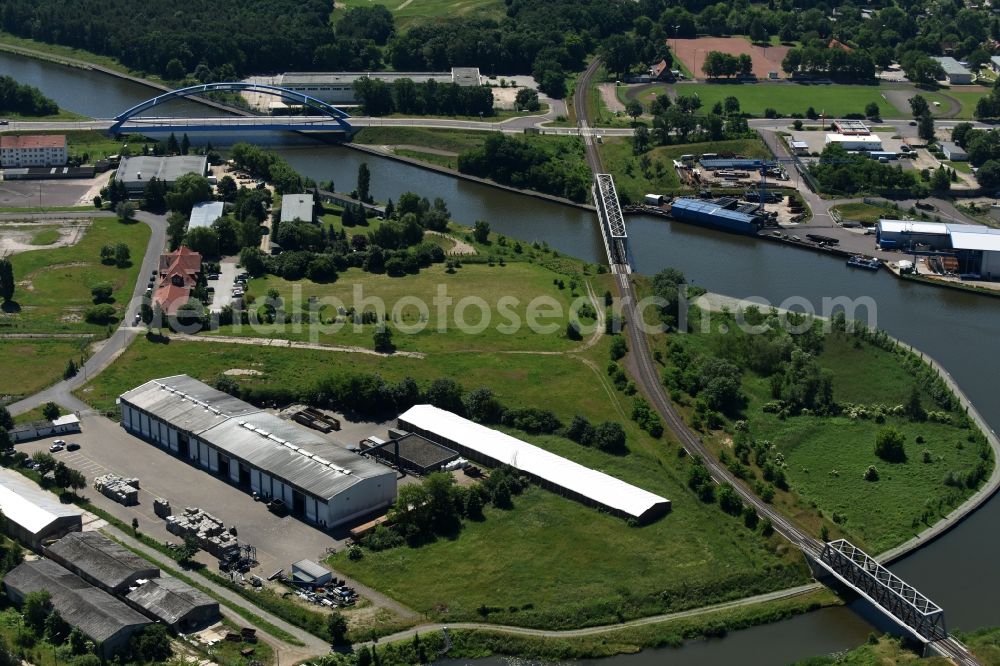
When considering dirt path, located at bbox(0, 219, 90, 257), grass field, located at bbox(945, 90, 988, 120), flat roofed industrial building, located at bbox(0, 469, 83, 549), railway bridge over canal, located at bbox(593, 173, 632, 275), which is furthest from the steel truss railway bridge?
grass field, located at bbox(945, 90, 988, 120)

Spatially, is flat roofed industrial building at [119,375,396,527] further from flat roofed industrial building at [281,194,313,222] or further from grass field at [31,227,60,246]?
grass field at [31,227,60,246]

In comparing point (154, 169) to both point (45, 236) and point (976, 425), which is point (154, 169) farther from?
point (976, 425)

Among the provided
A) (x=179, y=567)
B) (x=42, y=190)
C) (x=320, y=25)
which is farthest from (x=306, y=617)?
(x=320, y=25)

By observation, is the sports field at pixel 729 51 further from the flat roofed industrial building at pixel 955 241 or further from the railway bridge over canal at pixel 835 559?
the railway bridge over canal at pixel 835 559

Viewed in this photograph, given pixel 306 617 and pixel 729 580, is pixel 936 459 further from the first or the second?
pixel 306 617

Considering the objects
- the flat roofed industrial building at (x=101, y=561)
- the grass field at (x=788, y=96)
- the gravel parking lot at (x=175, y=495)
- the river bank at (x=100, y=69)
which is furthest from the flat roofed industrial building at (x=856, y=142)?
the flat roofed industrial building at (x=101, y=561)

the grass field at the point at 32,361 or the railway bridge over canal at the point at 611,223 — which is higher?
the railway bridge over canal at the point at 611,223

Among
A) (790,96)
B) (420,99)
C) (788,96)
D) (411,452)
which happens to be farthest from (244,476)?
(790,96)

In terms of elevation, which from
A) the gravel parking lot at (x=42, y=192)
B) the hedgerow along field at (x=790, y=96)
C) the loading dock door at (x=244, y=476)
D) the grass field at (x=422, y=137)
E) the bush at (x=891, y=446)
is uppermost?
the hedgerow along field at (x=790, y=96)
